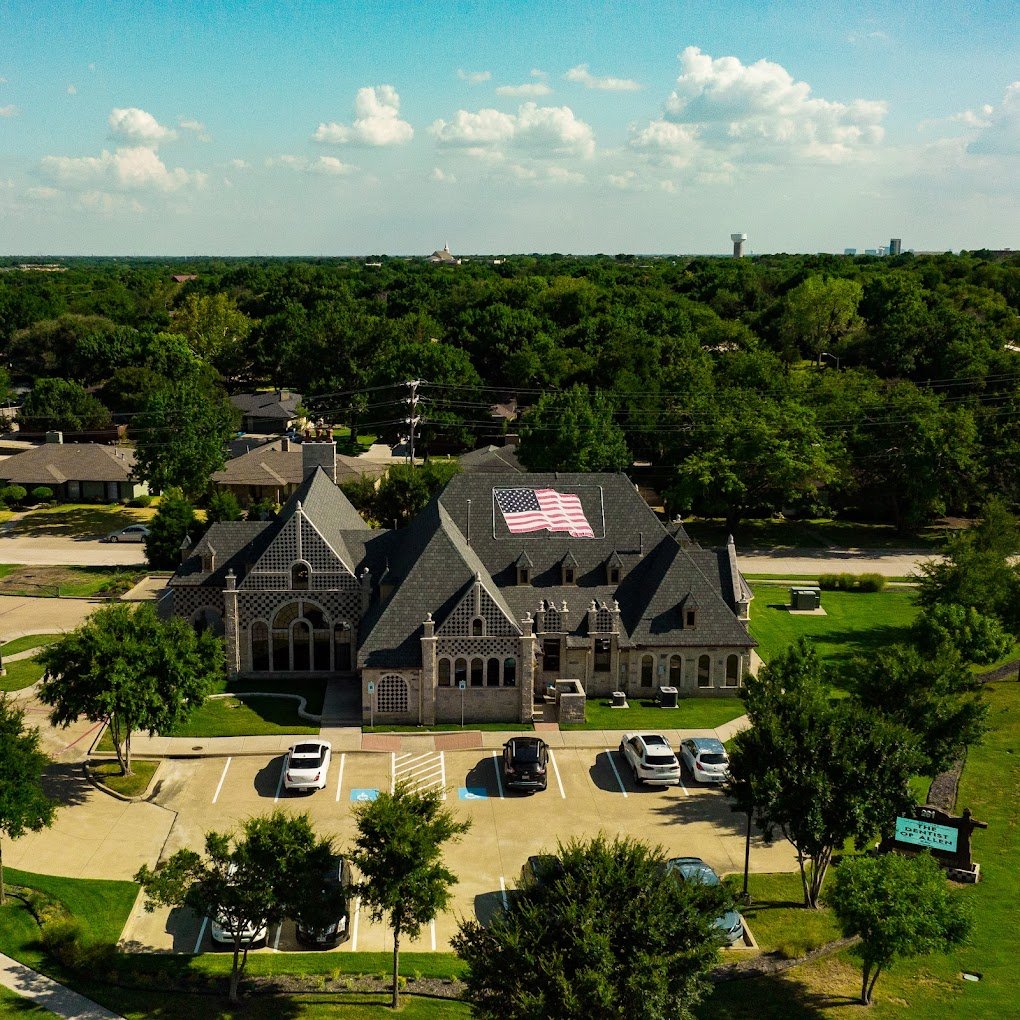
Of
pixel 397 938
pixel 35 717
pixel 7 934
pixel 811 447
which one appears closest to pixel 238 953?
pixel 397 938

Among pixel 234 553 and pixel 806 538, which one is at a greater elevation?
pixel 234 553

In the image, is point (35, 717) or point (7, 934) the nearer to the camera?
point (7, 934)

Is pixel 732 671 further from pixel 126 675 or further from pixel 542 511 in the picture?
pixel 126 675

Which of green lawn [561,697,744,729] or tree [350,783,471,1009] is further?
green lawn [561,697,744,729]

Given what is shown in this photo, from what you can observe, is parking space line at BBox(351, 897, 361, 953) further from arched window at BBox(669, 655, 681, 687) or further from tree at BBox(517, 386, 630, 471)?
tree at BBox(517, 386, 630, 471)

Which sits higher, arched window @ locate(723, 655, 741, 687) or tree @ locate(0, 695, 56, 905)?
tree @ locate(0, 695, 56, 905)

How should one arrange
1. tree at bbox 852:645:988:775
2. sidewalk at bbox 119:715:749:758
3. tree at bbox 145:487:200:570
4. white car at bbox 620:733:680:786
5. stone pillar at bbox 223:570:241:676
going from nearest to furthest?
tree at bbox 852:645:988:775, white car at bbox 620:733:680:786, sidewalk at bbox 119:715:749:758, stone pillar at bbox 223:570:241:676, tree at bbox 145:487:200:570

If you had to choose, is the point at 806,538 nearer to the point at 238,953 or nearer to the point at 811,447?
the point at 811,447

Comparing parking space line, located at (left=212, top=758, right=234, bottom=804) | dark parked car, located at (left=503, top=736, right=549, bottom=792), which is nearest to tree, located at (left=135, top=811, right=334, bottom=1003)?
parking space line, located at (left=212, top=758, right=234, bottom=804)
